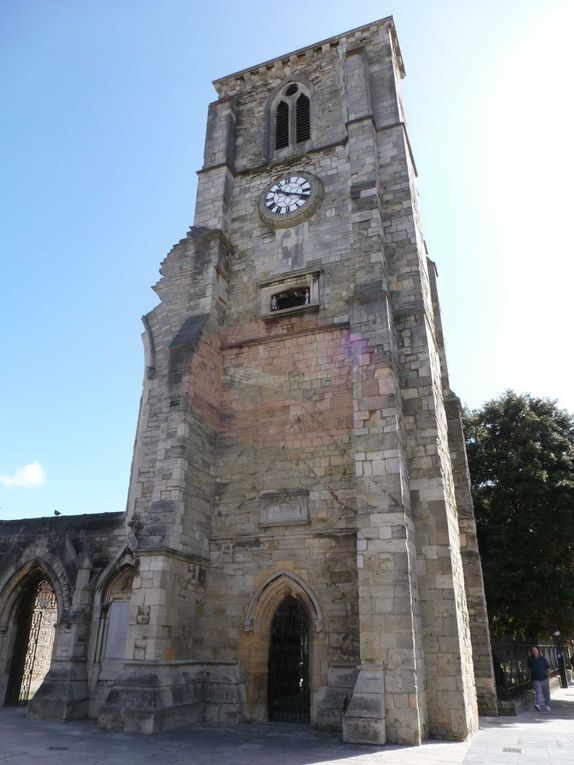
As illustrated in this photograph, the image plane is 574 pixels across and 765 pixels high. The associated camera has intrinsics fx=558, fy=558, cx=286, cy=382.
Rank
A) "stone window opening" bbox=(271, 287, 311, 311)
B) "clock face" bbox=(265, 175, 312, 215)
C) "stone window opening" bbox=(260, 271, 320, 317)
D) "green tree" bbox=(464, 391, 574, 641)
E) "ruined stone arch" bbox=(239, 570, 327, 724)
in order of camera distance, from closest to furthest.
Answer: "ruined stone arch" bbox=(239, 570, 327, 724), "stone window opening" bbox=(260, 271, 320, 317), "stone window opening" bbox=(271, 287, 311, 311), "clock face" bbox=(265, 175, 312, 215), "green tree" bbox=(464, 391, 574, 641)

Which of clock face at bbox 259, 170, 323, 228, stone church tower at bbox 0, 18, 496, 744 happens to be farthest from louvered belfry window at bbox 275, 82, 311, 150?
clock face at bbox 259, 170, 323, 228

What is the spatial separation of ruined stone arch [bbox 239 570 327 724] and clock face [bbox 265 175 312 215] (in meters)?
9.44

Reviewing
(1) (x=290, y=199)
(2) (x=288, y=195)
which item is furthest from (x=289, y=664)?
(2) (x=288, y=195)

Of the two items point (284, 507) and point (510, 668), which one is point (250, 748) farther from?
point (510, 668)

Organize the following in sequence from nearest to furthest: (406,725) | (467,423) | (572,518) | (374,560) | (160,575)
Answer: (406,725) → (374,560) → (160,575) → (572,518) → (467,423)

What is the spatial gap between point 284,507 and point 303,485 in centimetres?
59

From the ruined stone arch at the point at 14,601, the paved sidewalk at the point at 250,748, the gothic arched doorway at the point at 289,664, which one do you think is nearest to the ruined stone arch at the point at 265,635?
the gothic arched doorway at the point at 289,664

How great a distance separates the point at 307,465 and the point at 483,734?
18.4 feet

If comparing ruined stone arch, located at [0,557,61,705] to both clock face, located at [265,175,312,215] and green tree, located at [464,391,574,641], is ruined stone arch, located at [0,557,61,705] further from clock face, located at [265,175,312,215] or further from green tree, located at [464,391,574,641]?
green tree, located at [464,391,574,641]

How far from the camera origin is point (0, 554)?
1362 centimetres

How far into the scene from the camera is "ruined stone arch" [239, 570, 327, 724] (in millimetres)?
10219

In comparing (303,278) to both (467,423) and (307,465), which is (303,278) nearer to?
(307,465)

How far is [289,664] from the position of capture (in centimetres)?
1095

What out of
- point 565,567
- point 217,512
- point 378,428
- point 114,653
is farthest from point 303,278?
point 565,567
